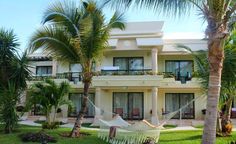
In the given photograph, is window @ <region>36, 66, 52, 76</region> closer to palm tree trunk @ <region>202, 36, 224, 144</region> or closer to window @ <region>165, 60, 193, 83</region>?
window @ <region>165, 60, 193, 83</region>

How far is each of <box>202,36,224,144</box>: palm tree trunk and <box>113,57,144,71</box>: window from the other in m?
21.1

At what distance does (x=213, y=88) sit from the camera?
341 inches

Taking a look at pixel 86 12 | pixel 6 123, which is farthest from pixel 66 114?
pixel 86 12

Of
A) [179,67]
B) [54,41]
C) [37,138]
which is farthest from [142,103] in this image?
[37,138]

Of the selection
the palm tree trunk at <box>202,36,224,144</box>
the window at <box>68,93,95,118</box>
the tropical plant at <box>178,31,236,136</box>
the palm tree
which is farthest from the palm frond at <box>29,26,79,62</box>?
the window at <box>68,93,95,118</box>

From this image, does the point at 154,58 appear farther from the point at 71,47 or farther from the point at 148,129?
the point at 148,129

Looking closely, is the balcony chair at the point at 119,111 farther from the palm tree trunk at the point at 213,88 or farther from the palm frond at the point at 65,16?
the palm tree trunk at the point at 213,88

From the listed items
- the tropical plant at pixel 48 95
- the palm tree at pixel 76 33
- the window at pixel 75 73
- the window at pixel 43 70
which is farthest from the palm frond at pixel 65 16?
the window at pixel 43 70

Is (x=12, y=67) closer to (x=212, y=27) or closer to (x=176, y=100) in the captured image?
(x=212, y=27)

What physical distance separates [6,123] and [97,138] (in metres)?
4.38

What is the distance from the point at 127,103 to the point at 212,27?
Result: 68.0 ft

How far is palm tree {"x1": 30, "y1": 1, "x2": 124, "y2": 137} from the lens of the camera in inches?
632

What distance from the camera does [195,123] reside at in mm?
24812

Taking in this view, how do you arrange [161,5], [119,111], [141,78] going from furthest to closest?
[119,111]
[141,78]
[161,5]
